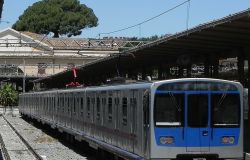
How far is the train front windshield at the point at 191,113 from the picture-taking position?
41.5ft

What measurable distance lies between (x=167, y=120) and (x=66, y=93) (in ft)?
46.2

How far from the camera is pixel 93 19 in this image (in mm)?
122375

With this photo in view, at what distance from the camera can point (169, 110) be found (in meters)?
12.7

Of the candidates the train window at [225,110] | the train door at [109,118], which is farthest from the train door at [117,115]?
the train window at [225,110]

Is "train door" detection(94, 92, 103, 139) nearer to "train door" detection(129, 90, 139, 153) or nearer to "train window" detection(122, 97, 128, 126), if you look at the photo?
"train window" detection(122, 97, 128, 126)

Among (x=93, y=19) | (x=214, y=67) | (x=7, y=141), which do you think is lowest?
(x=7, y=141)

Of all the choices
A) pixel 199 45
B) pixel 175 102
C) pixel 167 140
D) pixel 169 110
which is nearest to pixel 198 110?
pixel 175 102

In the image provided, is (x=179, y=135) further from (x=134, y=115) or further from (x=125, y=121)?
(x=125, y=121)

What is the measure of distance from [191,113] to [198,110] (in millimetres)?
155

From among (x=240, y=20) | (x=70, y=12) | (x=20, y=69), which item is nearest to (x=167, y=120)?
(x=240, y=20)

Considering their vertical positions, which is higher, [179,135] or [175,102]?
[175,102]

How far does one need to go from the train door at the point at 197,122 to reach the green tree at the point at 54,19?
333ft

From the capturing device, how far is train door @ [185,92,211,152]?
1269 centimetres

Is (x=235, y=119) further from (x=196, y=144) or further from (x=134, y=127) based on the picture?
(x=134, y=127)
